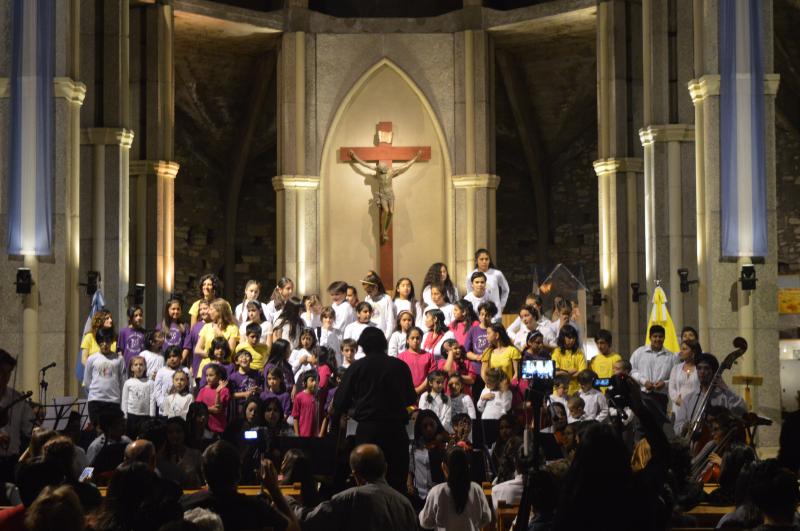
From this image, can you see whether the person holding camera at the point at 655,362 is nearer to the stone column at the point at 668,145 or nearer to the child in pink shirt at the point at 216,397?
the child in pink shirt at the point at 216,397

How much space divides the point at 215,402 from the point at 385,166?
1080 cm

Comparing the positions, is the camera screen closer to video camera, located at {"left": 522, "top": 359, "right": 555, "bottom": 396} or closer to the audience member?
video camera, located at {"left": 522, "top": 359, "right": 555, "bottom": 396}

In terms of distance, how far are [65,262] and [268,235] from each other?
38.4 feet

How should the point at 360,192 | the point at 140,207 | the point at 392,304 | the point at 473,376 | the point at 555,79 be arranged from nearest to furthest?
the point at 473,376, the point at 392,304, the point at 140,207, the point at 360,192, the point at 555,79

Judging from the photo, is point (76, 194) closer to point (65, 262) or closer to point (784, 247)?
point (65, 262)

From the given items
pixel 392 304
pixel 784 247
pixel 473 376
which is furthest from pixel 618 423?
pixel 784 247

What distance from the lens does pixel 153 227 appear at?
21.5 meters

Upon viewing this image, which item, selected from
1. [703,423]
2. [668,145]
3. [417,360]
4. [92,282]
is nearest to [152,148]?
[92,282]

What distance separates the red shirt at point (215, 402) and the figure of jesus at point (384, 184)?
1045 centimetres

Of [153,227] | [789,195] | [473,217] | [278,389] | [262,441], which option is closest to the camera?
[262,441]

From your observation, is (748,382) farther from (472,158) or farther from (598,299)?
(472,158)

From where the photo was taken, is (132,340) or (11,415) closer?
(11,415)

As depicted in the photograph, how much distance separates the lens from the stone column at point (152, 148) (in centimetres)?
2145

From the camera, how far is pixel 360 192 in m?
23.6
